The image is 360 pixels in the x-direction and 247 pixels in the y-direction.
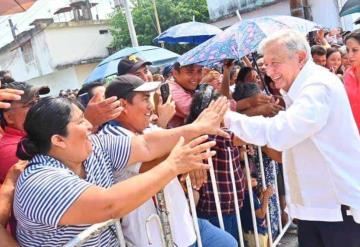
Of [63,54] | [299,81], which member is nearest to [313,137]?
[299,81]

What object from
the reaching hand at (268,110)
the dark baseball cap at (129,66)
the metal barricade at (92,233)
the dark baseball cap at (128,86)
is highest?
the dark baseball cap at (129,66)

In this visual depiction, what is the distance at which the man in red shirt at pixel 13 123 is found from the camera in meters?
2.27

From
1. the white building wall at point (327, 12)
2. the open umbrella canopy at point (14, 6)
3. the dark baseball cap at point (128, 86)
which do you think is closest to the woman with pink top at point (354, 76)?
the dark baseball cap at point (128, 86)

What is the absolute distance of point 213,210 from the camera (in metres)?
2.80

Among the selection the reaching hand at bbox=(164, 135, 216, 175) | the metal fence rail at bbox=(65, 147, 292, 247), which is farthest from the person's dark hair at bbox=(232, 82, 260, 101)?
the reaching hand at bbox=(164, 135, 216, 175)

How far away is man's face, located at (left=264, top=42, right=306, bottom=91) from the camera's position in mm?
2289

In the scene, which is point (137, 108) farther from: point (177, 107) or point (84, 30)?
point (84, 30)

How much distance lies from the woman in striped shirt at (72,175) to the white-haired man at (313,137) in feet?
1.65

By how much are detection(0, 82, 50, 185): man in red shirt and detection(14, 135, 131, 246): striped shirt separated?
22.0 inches

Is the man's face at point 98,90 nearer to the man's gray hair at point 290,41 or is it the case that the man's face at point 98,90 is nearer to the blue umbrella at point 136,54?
the man's gray hair at point 290,41

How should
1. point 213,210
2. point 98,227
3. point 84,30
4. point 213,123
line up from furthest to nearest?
point 84,30 < point 213,210 < point 213,123 < point 98,227

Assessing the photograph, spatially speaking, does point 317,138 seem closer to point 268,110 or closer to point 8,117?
point 268,110

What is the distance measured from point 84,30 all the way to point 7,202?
96.1 ft

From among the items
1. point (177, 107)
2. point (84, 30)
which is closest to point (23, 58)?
point (84, 30)
